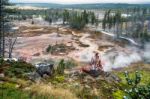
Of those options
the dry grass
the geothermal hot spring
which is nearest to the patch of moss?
the dry grass

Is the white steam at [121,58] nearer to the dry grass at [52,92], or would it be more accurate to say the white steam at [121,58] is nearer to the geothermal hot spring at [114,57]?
the geothermal hot spring at [114,57]

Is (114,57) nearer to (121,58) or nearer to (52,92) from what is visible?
(121,58)

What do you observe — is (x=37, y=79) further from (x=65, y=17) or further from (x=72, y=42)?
(x=65, y=17)

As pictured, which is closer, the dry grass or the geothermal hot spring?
the dry grass

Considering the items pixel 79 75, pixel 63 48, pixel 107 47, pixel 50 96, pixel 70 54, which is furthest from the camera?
pixel 107 47

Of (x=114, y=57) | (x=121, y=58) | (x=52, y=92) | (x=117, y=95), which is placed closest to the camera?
(x=52, y=92)

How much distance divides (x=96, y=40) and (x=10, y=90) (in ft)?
307

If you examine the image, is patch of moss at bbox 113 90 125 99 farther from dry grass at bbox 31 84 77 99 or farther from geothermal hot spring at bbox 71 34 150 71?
geothermal hot spring at bbox 71 34 150 71

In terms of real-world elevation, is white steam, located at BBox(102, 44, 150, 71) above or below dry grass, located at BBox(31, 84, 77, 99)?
→ below

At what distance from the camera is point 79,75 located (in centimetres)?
2364

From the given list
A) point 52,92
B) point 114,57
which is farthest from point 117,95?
point 114,57

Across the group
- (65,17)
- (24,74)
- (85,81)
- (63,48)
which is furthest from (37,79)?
(65,17)

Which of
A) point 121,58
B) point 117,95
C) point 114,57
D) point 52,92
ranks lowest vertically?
point 121,58

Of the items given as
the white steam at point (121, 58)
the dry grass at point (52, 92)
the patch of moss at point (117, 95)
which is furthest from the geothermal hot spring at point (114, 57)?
Answer: the dry grass at point (52, 92)
